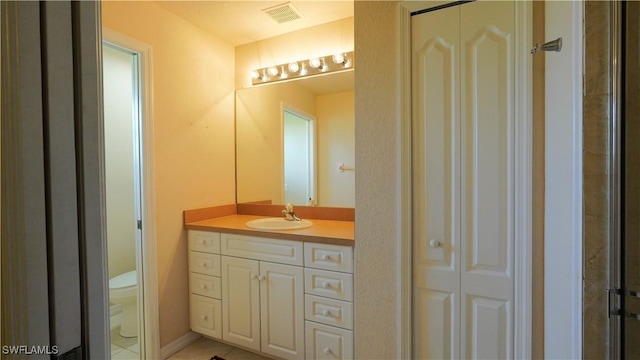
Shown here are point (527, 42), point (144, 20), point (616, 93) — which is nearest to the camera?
point (616, 93)

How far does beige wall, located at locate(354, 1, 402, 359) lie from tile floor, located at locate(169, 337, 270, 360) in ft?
3.00

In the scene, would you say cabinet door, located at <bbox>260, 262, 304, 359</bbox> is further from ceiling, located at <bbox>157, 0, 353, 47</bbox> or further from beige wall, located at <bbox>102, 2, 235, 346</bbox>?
ceiling, located at <bbox>157, 0, 353, 47</bbox>

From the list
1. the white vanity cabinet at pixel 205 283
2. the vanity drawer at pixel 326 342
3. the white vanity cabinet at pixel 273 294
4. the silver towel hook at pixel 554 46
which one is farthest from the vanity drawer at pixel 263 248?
the silver towel hook at pixel 554 46

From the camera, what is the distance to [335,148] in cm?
233

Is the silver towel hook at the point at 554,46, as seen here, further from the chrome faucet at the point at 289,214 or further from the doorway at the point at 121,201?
the doorway at the point at 121,201

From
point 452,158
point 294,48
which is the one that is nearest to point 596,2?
point 452,158

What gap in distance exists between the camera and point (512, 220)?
4.47 feet

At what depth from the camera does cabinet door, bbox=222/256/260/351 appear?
6.70 ft

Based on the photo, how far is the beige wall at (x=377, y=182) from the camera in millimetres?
1566

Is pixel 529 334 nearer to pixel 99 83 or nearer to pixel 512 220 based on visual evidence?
pixel 512 220

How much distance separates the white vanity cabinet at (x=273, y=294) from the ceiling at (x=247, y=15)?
1.57 metres

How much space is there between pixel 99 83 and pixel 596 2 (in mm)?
1289

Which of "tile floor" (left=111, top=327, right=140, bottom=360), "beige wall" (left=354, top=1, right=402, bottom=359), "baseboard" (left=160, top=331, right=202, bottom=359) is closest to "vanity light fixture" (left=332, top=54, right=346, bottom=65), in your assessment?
"beige wall" (left=354, top=1, right=402, bottom=359)

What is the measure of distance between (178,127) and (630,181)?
2.37 m
